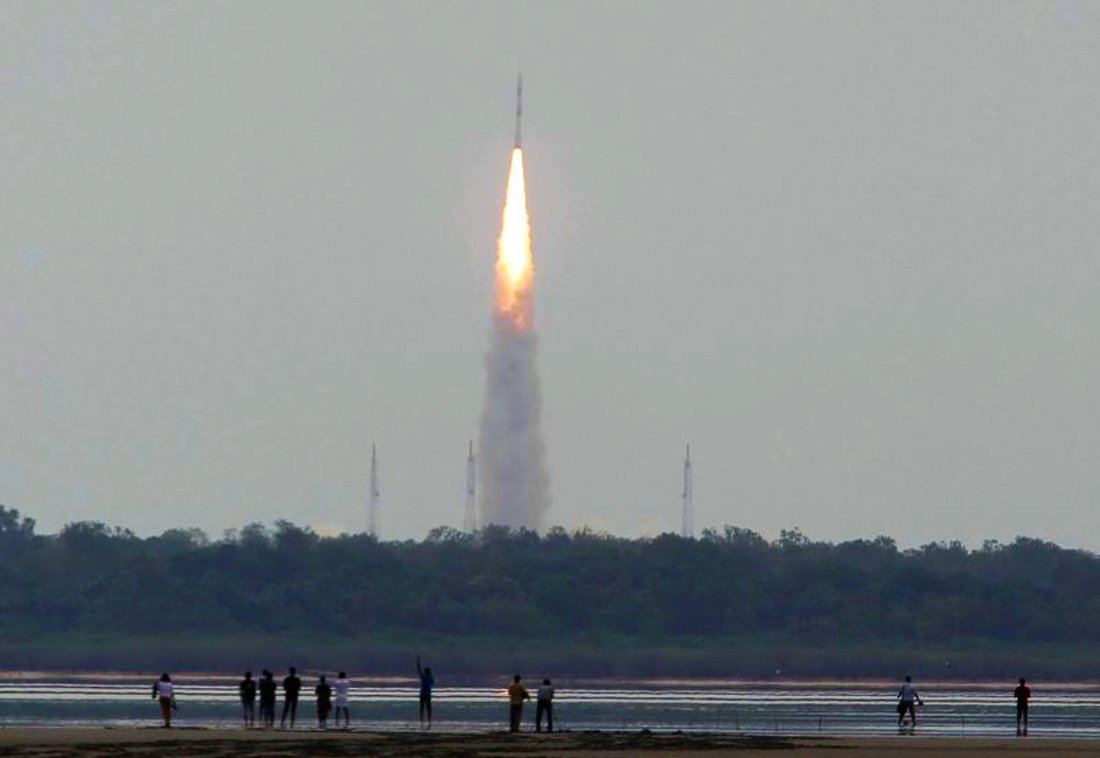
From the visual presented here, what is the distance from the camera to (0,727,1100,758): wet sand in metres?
67.6

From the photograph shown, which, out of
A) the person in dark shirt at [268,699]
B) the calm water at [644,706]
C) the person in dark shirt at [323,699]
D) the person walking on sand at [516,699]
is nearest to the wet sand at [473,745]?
the person walking on sand at [516,699]

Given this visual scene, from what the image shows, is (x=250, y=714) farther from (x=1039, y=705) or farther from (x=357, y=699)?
(x=1039, y=705)

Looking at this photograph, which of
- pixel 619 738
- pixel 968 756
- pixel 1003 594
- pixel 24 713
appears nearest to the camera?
pixel 968 756

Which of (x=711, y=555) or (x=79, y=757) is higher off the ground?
(x=711, y=555)

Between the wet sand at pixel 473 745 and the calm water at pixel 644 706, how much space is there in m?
7.09

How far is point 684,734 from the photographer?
78.8 meters

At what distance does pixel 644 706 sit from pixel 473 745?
40.6 m

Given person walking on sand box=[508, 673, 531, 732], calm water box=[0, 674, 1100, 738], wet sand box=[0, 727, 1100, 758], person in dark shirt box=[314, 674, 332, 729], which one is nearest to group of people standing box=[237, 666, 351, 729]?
person in dark shirt box=[314, 674, 332, 729]

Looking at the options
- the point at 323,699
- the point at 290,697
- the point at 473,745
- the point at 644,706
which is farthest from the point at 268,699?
the point at 644,706

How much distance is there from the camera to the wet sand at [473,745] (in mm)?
67625

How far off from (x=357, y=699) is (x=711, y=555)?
67059 mm

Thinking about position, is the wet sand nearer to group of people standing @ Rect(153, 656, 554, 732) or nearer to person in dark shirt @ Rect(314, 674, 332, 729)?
group of people standing @ Rect(153, 656, 554, 732)

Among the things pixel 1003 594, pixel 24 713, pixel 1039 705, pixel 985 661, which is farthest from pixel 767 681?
pixel 24 713

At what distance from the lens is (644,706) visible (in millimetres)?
111000
